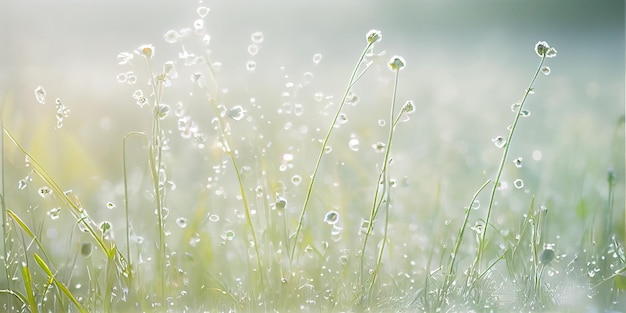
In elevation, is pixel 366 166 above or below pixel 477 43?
below

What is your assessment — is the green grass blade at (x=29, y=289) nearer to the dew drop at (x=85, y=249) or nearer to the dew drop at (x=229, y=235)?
the dew drop at (x=85, y=249)

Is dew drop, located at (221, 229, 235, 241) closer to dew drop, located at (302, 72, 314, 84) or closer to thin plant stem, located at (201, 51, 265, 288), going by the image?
thin plant stem, located at (201, 51, 265, 288)

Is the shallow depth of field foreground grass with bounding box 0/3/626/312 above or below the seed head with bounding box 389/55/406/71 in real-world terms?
below

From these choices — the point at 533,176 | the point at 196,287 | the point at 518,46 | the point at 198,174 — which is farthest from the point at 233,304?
the point at 518,46

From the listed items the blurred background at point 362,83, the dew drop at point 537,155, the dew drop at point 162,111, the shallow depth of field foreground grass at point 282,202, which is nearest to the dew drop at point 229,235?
the shallow depth of field foreground grass at point 282,202

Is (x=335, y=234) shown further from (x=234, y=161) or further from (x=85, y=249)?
(x=85, y=249)

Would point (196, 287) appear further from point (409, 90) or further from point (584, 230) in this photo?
point (409, 90)

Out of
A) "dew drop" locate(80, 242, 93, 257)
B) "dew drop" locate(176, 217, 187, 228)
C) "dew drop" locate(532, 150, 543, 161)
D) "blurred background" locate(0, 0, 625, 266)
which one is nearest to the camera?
"dew drop" locate(80, 242, 93, 257)

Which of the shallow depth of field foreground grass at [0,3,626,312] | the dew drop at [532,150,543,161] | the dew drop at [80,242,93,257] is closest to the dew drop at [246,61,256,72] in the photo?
the shallow depth of field foreground grass at [0,3,626,312]
